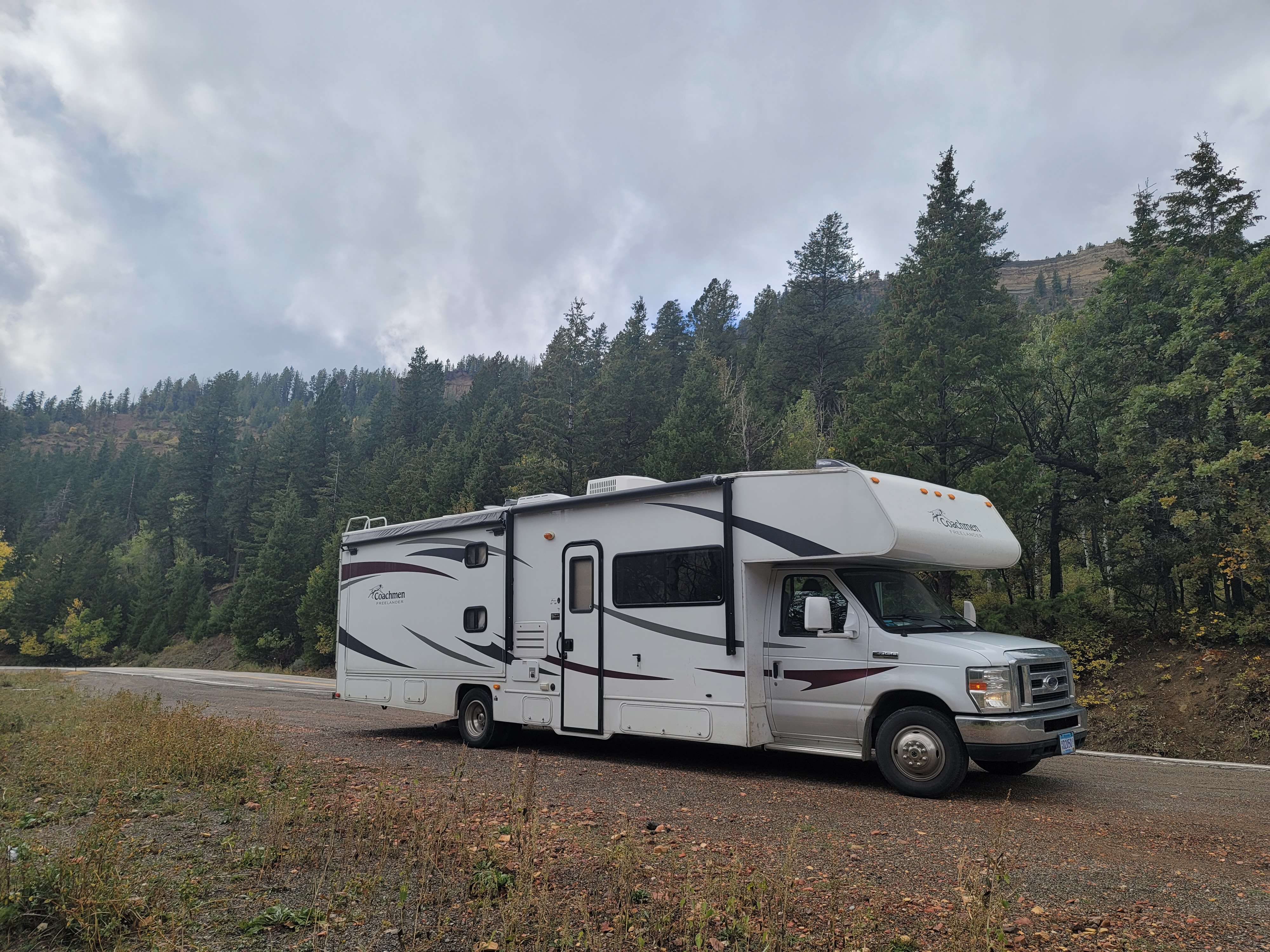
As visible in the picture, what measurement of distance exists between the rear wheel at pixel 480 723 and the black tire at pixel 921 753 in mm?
5132

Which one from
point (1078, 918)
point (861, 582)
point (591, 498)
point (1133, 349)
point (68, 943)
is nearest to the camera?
point (68, 943)

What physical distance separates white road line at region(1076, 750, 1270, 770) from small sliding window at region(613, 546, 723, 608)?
22.5 feet

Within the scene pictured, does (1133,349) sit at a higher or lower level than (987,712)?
higher

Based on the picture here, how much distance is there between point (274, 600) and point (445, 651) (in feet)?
159

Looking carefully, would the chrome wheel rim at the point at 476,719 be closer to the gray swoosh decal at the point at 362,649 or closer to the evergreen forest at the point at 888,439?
the gray swoosh decal at the point at 362,649

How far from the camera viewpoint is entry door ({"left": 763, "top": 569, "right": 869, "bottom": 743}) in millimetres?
8297

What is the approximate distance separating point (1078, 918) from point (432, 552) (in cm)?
961

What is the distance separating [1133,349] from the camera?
20547 millimetres

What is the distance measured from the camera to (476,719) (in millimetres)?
11500

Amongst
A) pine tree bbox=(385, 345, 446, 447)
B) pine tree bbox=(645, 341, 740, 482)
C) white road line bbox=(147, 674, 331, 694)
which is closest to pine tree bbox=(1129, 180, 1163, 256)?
pine tree bbox=(645, 341, 740, 482)

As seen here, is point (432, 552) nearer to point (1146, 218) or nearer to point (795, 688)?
point (795, 688)

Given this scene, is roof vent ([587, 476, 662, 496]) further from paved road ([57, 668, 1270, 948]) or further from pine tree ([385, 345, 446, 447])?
pine tree ([385, 345, 446, 447])

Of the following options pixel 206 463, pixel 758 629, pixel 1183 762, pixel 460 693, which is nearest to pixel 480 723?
pixel 460 693

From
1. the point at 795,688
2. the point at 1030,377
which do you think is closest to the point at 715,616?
the point at 795,688
